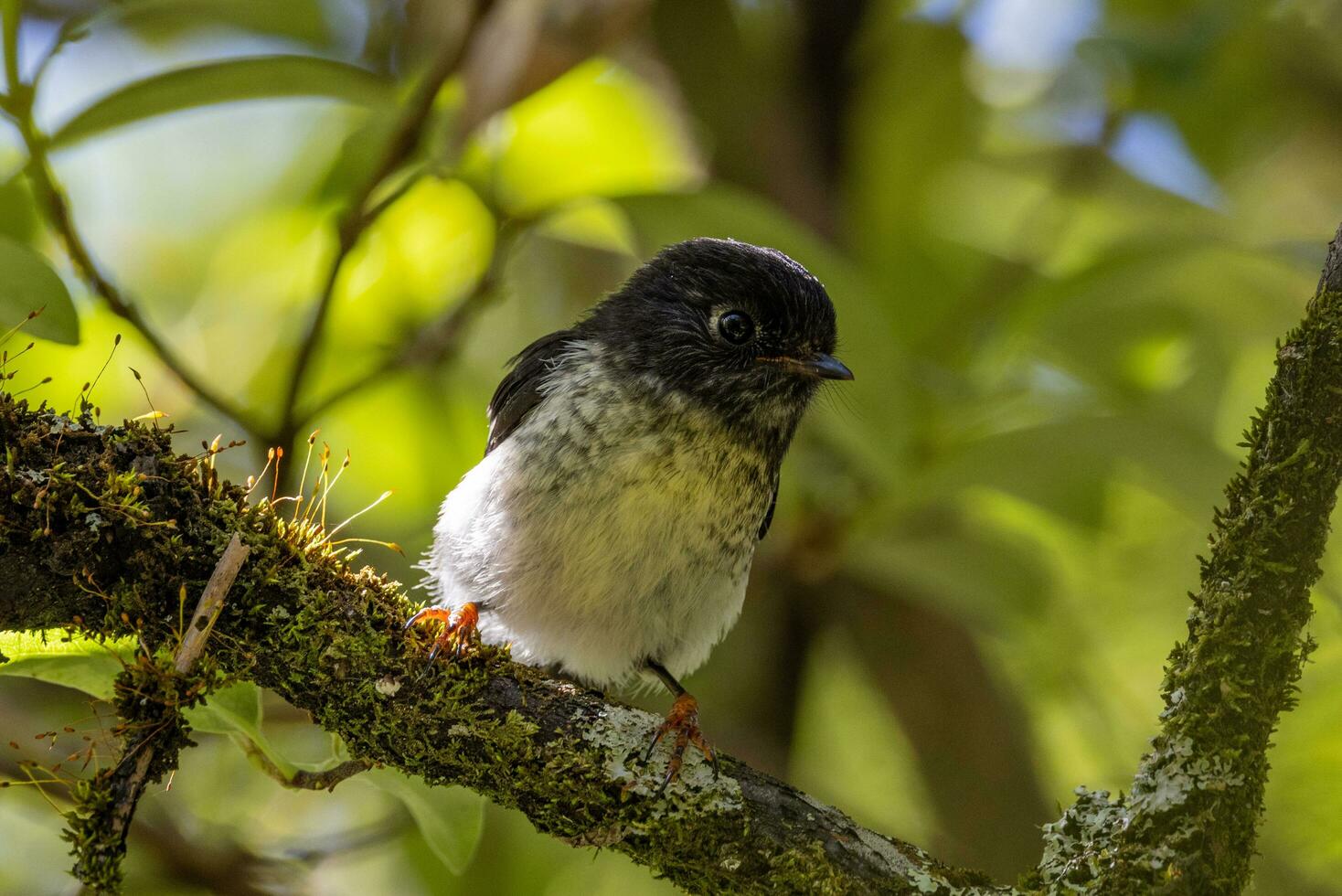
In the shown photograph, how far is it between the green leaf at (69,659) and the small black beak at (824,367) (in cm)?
196

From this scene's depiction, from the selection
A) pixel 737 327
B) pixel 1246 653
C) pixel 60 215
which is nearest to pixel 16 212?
pixel 60 215

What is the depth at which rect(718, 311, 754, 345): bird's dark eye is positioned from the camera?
366cm

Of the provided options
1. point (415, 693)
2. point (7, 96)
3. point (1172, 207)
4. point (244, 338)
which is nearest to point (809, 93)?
point (1172, 207)

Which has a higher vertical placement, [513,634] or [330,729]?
[513,634]

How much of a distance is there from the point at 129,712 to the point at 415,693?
486mm

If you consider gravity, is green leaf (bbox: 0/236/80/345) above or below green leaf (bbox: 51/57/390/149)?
below

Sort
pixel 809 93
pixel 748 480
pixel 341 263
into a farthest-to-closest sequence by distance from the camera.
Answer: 1. pixel 809 93
2. pixel 748 480
3. pixel 341 263

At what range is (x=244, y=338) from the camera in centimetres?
412

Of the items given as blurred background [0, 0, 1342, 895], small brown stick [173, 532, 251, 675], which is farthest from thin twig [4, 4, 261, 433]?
small brown stick [173, 532, 251, 675]

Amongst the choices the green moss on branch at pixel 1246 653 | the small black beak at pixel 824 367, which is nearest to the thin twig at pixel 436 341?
the small black beak at pixel 824 367

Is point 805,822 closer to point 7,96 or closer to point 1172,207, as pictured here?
point 7,96

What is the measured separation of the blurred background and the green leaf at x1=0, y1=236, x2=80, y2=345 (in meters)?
0.73

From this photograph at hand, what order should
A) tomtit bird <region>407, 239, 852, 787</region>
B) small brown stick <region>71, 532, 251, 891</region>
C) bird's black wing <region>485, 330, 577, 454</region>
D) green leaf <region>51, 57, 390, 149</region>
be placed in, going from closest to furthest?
small brown stick <region>71, 532, 251, 891</region>
green leaf <region>51, 57, 390, 149</region>
tomtit bird <region>407, 239, 852, 787</region>
bird's black wing <region>485, 330, 577, 454</region>

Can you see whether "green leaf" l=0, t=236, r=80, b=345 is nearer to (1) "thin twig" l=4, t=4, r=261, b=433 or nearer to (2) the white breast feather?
(1) "thin twig" l=4, t=4, r=261, b=433
